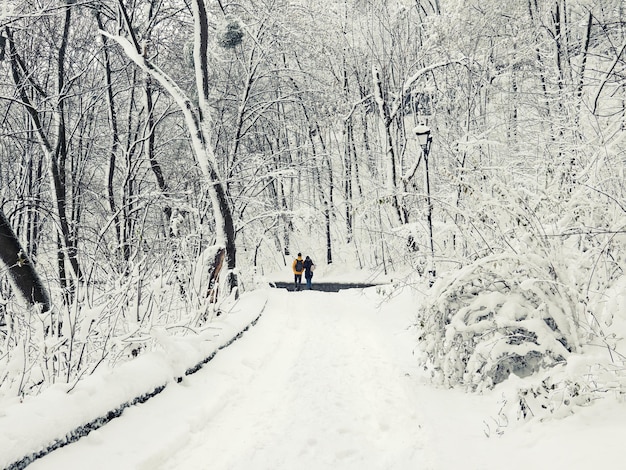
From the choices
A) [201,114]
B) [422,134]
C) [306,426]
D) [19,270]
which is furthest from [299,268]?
[306,426]

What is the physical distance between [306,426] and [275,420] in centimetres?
35

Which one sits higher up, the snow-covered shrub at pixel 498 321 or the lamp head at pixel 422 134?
the lamp head at pixel 422 134

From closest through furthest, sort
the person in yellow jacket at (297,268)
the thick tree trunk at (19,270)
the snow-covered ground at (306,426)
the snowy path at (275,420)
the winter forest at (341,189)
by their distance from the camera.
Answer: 1. the snow-covered ground at (306,426)
2. the snowy path at (275,420)
3. the winter forest at (341,189)
4. the thick tree trunk at (19,270)
5. the person in yellow jacket at (297,268)

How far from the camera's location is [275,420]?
4.90 metres

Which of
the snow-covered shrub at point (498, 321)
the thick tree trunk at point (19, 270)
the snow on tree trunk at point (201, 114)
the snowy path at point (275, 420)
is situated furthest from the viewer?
the snow on tree trunk at point (201, 114)

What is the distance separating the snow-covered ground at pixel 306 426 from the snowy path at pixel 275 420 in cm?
1

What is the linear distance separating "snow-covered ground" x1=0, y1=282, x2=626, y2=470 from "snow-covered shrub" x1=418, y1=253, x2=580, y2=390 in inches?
12.8

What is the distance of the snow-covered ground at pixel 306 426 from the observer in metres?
3.54

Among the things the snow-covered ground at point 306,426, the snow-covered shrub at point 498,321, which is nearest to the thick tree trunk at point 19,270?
the snow-covered ground at point 306,426

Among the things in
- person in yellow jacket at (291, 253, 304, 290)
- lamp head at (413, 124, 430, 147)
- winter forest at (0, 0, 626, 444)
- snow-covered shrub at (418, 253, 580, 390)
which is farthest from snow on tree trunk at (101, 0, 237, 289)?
person in yellow jacket at (291, 253, 304, 290)

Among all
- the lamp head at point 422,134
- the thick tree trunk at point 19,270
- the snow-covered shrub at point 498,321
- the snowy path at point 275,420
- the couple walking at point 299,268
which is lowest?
the couple walking at point 299,268

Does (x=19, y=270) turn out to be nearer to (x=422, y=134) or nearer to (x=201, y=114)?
(x=201, y=114)

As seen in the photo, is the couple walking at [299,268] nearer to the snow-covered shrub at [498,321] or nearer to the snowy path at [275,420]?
the snowy path at [275,420]

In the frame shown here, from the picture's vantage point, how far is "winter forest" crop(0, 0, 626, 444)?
4816 millimetres
